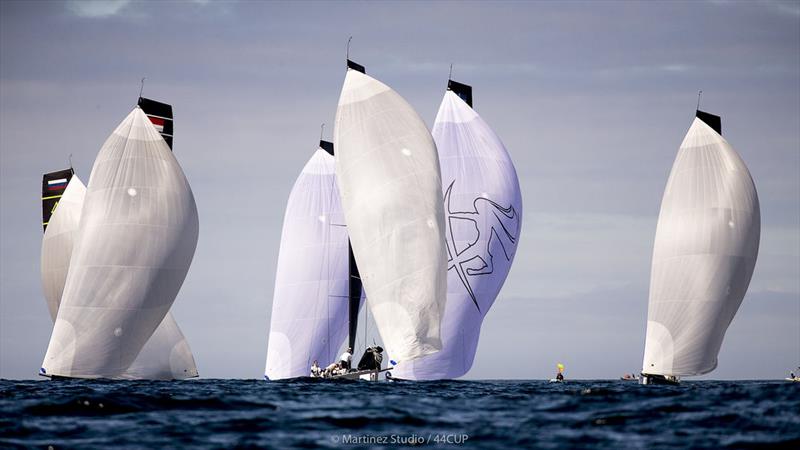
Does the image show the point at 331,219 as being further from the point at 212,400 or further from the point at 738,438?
the point at 738,438

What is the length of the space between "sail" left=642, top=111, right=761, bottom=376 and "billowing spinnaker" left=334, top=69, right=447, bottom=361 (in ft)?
42.5

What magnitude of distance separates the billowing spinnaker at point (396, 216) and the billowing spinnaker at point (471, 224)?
5.23 metres

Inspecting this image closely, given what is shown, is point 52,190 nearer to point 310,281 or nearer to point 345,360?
point 310,281

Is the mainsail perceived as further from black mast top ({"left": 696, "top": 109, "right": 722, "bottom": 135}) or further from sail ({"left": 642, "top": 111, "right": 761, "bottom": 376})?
black mast top ({"left": 696, "top": 109, "right": 722, "bottom": 135})

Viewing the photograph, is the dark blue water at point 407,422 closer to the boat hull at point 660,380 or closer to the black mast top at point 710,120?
the boat hull at point 660,380

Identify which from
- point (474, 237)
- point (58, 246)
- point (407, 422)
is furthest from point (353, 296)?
point (407, 422)

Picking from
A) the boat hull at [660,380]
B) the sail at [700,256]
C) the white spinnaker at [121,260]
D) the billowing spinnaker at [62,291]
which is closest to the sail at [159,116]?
the white spinnaker at [121,260]

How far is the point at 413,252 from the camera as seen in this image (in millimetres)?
42438

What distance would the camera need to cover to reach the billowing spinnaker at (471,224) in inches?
1925

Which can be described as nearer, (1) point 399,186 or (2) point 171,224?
(1) point 399,186

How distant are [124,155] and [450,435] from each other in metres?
30.3

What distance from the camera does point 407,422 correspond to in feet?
80.6

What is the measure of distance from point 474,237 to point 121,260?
16.5m

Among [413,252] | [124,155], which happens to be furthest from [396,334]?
[124,155]
